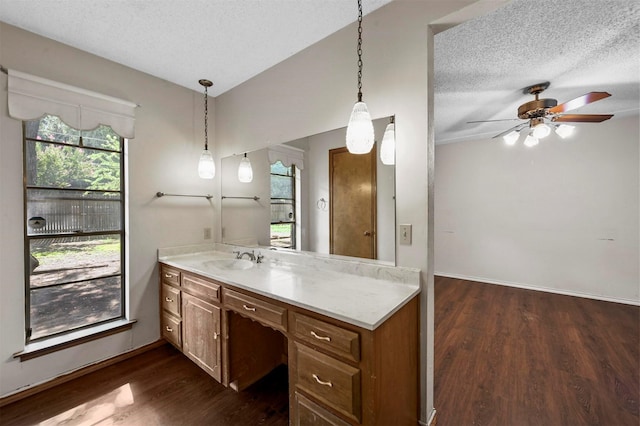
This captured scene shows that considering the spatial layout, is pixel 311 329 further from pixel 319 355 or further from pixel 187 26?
pixel 187 26

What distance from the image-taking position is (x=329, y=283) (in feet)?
5.24

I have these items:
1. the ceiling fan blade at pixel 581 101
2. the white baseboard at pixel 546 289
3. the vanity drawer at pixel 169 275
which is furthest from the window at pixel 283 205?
the ceiling fan blade at pixel 581 101

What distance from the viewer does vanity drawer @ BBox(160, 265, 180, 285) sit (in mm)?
2219

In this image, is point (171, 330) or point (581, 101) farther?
point (171, 330)

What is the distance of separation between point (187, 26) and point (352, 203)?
1726 mm

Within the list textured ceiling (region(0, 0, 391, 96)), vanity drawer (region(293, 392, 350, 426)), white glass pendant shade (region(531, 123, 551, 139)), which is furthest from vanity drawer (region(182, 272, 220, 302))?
white glass pendant shade (region(531, 123, 551, 139))

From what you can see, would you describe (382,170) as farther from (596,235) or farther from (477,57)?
(596,235)

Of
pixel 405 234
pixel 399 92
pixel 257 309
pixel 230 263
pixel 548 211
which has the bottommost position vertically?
pixel 257 309

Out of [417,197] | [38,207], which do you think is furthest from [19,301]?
[417,197]

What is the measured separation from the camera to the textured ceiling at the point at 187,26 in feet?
5.21

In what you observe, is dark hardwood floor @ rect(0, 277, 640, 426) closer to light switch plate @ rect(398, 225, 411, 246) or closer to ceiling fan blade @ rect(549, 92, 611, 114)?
light switch plate @ rect(398, 225, 411, 246)

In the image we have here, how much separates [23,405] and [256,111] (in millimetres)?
2808

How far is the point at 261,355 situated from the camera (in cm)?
200

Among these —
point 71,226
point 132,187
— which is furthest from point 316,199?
point 71,226
